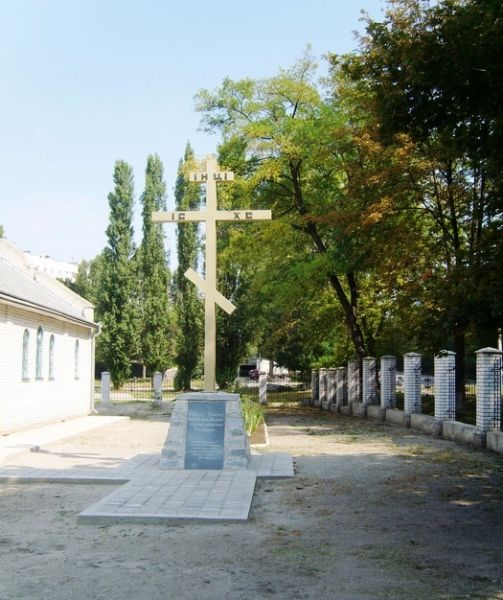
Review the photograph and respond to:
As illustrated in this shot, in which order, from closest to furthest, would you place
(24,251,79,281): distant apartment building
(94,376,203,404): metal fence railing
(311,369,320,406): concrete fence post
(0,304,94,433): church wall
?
(0,304,94,433): church wall
(311,369,320,406): concrete fence post
(94,376,203,404): metal fence railing
(24,251,79,281): distant apartment building

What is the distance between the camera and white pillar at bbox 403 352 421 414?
1978 centimetres

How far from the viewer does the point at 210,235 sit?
37.1 feet

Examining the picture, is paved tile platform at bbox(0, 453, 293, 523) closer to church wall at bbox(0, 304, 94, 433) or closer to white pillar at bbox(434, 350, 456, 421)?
white pillar at bbox(434, 350, 456, 421)

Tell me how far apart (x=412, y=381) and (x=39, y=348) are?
1089 cm

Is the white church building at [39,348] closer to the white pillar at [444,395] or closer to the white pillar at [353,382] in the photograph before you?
the white pillar at [353,382]

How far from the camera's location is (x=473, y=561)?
19.8 ft

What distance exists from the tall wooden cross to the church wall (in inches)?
315

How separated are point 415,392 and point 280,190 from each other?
1107 centimetres

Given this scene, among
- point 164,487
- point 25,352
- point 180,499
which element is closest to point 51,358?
point 25,352

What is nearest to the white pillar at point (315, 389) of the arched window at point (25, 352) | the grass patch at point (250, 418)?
the grass patch at point (250, 418)

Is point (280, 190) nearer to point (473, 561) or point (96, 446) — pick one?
point (96, 446)

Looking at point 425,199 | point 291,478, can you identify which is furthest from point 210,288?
point 425,199

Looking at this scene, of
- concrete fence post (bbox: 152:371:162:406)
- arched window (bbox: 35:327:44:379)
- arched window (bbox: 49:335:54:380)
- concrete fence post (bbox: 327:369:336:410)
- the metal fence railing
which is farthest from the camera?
the metal fence railing

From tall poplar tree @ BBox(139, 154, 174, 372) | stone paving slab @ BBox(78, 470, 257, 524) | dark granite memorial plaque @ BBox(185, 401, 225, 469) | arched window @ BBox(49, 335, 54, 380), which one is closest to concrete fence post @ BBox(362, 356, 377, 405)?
arched window @ BBox(49, 335, 54, 380)
